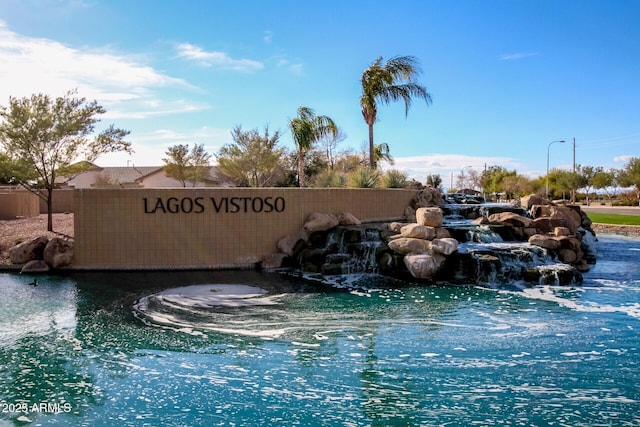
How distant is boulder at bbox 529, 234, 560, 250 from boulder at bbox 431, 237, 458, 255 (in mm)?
2702

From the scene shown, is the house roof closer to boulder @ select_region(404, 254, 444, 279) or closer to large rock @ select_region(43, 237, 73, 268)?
large rock @ select_region(43, 237, 73, 268)

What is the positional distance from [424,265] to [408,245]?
3.07ft

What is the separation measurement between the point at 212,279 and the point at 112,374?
7.36m

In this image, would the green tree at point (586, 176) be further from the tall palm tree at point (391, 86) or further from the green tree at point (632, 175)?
the tall palm tree at point (391, 86)

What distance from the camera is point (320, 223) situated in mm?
16547

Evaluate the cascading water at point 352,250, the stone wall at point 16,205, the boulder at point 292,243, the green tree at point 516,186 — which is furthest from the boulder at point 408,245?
the green tree at point 516,186

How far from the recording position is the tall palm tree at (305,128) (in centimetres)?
2577

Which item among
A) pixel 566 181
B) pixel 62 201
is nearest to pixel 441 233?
pixel 62 201

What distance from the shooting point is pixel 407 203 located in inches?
781

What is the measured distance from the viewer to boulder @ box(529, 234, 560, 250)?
1489 cm

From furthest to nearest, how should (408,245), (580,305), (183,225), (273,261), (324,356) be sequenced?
(183,225), (273,261), (408,245), (580,305), (324,356)

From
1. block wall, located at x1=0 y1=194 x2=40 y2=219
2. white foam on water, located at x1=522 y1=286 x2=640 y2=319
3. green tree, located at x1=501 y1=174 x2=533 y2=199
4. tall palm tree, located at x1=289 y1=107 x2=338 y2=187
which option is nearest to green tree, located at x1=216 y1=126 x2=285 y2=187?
tall palm tree, located at x1=289 y1=107 x2=338 y2=187

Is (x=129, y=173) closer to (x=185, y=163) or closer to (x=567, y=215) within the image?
(x=185, y=163)

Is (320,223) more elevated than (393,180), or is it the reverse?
(393,180)
